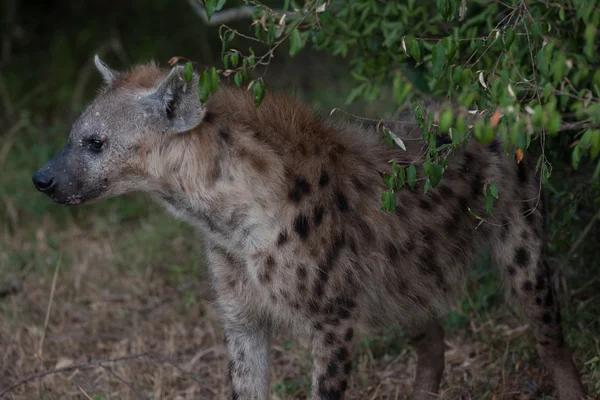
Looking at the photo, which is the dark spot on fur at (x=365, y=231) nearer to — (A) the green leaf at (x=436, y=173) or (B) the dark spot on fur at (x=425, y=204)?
(B) the dark spot on fur at (x=425, y=204)

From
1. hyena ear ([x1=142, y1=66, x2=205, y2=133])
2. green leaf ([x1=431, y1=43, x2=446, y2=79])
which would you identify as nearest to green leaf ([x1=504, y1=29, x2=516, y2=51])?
green leaf ([x1=431, y1=43, x2=446, y2=79])

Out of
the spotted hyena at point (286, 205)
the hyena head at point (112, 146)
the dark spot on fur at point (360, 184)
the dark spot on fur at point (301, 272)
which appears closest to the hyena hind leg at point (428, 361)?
the spotted hyena at point (286, 205)

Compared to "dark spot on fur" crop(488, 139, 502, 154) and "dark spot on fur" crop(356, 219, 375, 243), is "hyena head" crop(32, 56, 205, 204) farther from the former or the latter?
"dark spot on fur" crop(488, 139, 502, 154)

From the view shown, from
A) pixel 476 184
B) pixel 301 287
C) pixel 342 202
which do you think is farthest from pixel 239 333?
pixel 476 184

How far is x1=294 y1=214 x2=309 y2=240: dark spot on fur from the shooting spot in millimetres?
3260

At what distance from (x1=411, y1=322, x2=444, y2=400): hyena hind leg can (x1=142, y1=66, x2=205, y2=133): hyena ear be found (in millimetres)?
1445

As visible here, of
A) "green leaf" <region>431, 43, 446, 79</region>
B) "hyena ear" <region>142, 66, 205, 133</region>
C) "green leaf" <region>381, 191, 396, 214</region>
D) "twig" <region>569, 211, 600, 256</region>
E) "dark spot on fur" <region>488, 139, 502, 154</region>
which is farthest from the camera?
"twig" <region>569, 211, 600, 256</region>

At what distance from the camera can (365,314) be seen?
11.3ft

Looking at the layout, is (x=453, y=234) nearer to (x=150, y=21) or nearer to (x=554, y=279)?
(x=554, y=279)

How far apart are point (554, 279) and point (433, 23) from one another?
1.22 m

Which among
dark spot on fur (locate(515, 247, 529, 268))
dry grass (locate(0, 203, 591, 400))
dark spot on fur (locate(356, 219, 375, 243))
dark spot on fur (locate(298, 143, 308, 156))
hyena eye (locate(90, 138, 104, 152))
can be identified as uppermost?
hyena eye (locate(90, 138, 104, 152))

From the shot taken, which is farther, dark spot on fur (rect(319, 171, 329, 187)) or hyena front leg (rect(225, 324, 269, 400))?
hyena front leg (rect(225, 324, 269, 400))

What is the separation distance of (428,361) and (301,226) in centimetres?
106

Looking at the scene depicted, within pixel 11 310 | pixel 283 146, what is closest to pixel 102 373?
pixel 11 310
